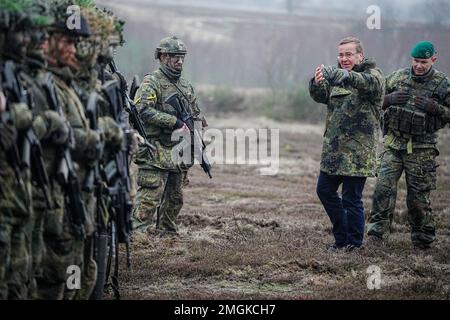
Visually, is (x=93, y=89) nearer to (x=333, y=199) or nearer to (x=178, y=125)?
(x=178, y=125)

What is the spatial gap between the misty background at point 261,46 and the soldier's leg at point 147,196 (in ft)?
64.5

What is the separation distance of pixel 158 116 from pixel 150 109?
0.43 ft

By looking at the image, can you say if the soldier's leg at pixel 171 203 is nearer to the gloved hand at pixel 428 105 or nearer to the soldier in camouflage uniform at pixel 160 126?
the soldier in camouflage uniform at pixel 160 126

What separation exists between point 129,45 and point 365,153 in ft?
92.8

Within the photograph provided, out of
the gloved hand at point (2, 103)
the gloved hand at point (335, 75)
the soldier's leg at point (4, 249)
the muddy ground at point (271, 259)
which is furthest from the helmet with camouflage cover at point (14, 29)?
the gloved hand at point (335, 75)

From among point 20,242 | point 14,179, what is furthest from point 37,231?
point 14,179

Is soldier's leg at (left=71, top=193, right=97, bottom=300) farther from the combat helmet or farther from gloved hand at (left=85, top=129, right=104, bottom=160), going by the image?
the combat helmet

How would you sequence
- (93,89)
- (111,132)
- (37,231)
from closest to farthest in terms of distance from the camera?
(37,231) < (111,132) < (93,89)

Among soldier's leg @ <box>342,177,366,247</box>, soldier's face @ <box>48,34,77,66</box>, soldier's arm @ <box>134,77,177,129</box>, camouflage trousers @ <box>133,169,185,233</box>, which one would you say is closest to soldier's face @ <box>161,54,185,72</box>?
soldier's arm @ <box>134,77,177,129</box>

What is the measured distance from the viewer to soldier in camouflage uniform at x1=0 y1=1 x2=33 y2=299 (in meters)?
5.50

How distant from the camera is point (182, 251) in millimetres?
9523

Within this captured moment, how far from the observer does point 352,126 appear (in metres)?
9.24

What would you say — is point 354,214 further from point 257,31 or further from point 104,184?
point 257,31
